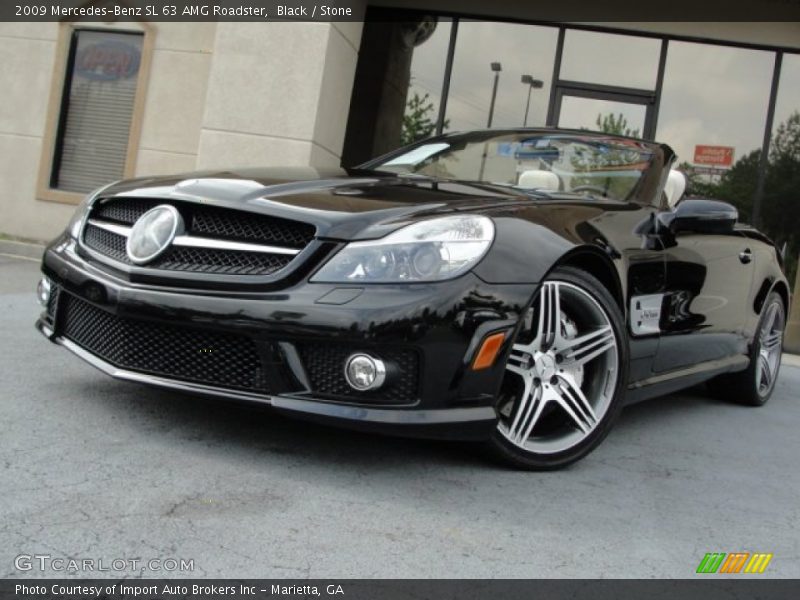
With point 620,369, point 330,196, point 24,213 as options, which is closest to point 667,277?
point 620,369

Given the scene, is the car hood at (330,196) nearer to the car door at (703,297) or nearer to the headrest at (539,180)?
the headrest at (539,180)

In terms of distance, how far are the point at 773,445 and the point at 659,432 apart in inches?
21.2

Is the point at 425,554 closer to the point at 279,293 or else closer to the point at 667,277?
the point at 279,293

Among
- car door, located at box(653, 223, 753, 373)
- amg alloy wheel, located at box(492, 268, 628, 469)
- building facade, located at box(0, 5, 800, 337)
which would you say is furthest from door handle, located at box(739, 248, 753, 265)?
building facade, located at box(0, 5, 800, 337)

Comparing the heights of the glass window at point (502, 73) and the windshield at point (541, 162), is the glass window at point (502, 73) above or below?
above

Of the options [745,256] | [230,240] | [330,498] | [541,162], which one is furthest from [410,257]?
[745,256]

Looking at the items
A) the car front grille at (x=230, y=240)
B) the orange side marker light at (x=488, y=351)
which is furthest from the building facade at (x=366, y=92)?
the orange side marker light at (x=488, y=351)

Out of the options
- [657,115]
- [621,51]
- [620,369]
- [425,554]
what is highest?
[621,51]

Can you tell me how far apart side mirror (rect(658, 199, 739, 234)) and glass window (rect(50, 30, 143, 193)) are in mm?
7389

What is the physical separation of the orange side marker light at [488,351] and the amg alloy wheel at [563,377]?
0.20 metres

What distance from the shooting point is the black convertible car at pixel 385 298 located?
234 centimetres

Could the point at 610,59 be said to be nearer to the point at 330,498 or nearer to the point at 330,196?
the point at 330,196

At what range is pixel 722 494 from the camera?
9.12 feet

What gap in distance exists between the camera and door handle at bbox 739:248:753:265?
405 cm
